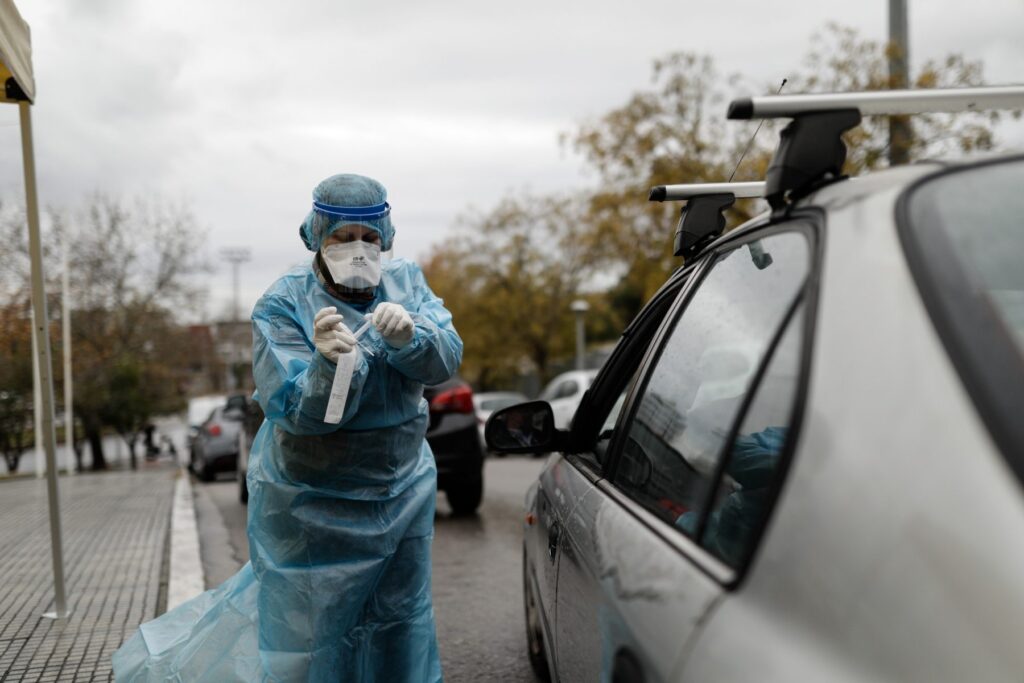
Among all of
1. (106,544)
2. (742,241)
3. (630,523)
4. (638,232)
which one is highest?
(638,232)

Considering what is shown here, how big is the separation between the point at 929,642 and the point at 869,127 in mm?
15349

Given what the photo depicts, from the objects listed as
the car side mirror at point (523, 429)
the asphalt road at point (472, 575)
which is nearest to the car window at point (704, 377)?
the car side mirror at point (523, 429)

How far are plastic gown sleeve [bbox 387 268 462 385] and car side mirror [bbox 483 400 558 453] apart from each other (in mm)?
211

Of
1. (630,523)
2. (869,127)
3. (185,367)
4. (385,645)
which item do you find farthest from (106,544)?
(185,367)

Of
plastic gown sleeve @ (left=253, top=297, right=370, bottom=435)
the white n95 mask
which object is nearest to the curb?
plastic gown sleeve @ (left=253, top=297, right=370, bottom=435)

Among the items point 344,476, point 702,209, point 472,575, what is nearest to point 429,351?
point 344,476

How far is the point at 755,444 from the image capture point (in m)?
1.94

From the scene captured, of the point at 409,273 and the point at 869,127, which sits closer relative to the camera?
the point at 409,273

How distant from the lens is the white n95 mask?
321 cm

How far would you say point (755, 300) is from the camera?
1847mm

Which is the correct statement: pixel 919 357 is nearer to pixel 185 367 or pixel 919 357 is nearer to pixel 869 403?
pixel 869 403

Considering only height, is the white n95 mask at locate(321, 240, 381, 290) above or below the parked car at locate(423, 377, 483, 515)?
above

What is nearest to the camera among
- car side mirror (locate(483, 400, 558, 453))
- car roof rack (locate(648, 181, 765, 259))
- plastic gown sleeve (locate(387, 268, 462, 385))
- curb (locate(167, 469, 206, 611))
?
car roof rack (locate(648, 181, 765, 259))

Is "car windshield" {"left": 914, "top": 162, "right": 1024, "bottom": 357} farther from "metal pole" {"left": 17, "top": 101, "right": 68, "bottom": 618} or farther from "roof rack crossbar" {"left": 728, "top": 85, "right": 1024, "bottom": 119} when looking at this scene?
"metal pole" {"left": 17, "top": 101, "right": 68, "bottom": 618}
